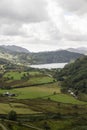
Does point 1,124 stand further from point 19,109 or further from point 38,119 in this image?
point 19,109

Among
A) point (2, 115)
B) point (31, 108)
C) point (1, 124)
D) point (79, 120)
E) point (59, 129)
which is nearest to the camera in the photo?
point (1, 124)

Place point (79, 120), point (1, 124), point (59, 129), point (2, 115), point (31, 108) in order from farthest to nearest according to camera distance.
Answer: point (31, 108) < point (79, 120) < point (2, 115) < point (59, 129) < point (1, 124)

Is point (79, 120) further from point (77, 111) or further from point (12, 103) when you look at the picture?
point (12, 103)

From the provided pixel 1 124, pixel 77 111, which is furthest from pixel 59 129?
pixel 77 111

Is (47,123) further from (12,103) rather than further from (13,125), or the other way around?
(12,103)

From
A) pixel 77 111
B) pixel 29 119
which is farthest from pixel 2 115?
pixel 77 111

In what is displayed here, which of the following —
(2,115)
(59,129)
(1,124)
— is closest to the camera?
(1,124)

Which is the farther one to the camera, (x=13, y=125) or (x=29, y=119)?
(x=29, y=119)

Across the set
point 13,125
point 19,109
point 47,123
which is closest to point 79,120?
point 47,123
